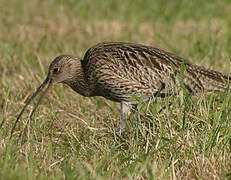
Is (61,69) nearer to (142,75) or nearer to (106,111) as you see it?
(106,111)

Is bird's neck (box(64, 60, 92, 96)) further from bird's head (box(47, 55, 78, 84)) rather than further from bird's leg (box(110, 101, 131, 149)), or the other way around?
bird's leg (box(110, 101, 131, 149))

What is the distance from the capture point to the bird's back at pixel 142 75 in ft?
21.9

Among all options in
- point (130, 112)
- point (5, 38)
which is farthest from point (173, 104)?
point (5, 38)

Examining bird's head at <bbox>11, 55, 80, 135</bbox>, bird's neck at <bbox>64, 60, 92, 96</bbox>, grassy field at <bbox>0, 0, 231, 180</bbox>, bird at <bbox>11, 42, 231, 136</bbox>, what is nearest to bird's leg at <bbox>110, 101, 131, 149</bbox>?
bird at <bbox>11, 42, 231, 136</bbox>

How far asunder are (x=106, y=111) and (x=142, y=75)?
76cm

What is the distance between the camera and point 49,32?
1163 cm

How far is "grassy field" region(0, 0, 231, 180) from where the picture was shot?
16.2 feet

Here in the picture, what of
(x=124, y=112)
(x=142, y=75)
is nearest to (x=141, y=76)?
(x=142, y=75)

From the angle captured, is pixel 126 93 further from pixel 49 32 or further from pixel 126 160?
pixel 49 32

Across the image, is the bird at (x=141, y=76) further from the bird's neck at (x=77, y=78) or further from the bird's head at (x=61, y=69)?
the bird's head at (x=61, y=69)

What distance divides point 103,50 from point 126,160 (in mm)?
2073

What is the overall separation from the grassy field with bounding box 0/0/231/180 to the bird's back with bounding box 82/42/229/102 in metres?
0.22

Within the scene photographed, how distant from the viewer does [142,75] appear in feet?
22.0

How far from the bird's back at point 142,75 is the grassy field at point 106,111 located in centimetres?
22
